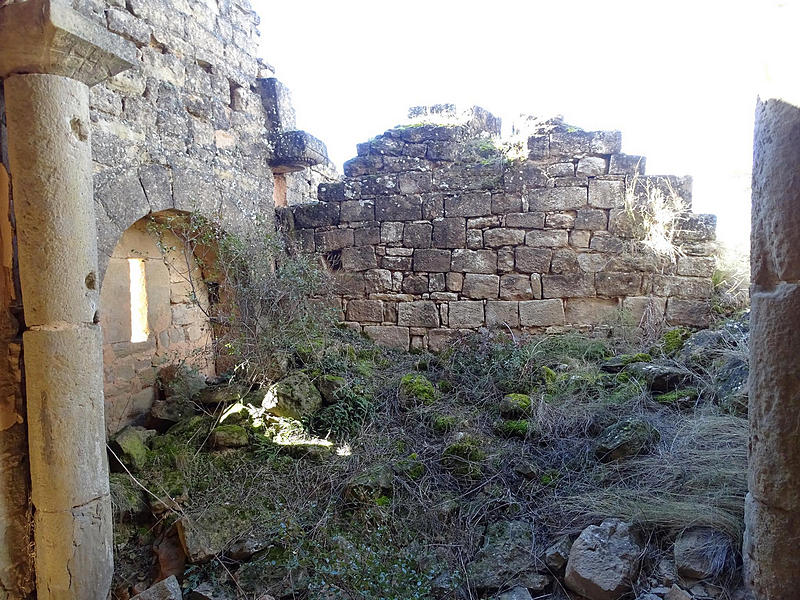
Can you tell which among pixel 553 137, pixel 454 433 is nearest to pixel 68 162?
pixel 454 433

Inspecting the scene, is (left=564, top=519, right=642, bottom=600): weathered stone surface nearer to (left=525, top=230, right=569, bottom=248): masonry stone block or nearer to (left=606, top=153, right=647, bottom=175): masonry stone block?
(left=525, top=230, right=569, bottom=248): masonry stone block

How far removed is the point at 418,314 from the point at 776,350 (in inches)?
183

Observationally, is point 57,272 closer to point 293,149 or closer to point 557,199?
point 293,149

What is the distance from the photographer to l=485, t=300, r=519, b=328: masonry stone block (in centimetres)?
613

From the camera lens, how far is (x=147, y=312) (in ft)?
16.2

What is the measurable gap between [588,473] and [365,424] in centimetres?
180

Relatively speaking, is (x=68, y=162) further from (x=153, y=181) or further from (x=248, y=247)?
(x=248, y=247)

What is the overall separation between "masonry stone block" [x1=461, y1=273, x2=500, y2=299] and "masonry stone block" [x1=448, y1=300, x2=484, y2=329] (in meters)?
0.10

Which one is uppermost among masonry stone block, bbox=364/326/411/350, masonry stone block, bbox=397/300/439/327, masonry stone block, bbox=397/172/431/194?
masonry stone block, bbox=397/172/431/194

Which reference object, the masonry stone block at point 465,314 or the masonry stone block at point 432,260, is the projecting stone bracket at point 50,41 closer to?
the masonry stone block at point 432,260

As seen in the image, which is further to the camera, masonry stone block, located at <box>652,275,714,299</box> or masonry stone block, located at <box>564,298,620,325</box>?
masonry stone block, located at <box>564,298,620,325</box>

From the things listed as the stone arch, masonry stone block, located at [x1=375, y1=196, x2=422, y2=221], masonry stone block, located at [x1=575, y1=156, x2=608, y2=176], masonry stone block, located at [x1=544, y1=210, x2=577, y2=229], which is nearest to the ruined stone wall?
the stone arch

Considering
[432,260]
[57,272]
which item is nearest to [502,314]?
[432,260]

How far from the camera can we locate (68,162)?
262 cm
